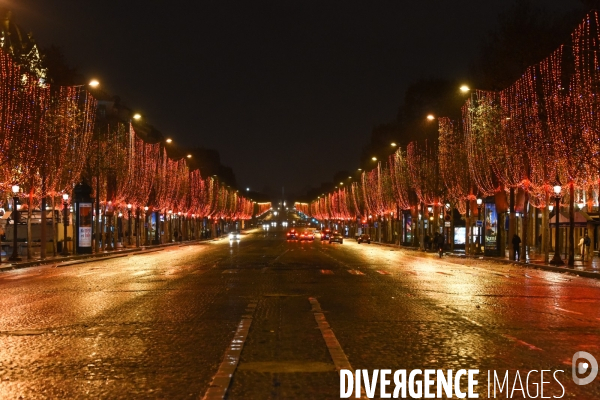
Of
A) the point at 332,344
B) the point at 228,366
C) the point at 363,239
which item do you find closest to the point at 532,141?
the point at 332,344

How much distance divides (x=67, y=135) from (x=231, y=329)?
4033 cm

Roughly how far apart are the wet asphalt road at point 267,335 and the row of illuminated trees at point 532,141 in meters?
14.1

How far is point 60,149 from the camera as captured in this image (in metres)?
50.8

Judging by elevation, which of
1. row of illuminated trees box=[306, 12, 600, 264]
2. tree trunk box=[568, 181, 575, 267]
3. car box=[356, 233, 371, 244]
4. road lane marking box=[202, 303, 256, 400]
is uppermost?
row of illuminated trees box=[306, 12, 600, 264]

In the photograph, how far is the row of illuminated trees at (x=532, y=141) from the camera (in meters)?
36.4

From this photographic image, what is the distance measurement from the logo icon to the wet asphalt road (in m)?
0.13

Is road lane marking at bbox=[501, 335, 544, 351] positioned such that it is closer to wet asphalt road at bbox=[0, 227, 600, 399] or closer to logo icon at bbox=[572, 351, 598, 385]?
wet asphalt road at bbox=[0, 227, 600, 399]

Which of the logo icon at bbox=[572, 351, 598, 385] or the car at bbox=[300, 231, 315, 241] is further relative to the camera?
the car at bbox=[300, 231, 315, 241]

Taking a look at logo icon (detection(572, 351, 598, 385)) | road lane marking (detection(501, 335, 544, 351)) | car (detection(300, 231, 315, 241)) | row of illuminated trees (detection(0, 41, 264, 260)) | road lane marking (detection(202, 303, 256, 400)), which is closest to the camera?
road lane marking (detection(202, 303, 256, 400))

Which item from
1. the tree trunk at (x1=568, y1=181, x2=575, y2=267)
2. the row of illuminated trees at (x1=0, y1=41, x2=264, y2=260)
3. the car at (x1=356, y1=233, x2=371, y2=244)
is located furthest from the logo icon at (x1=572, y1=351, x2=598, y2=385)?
the car at (x1=356, y1=233, x2=371, y2=244)

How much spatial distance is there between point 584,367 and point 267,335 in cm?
524

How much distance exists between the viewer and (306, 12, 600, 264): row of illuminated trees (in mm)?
36406

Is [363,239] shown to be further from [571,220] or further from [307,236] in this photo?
[571,220]

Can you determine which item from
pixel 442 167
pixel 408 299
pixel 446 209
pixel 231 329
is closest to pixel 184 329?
pixel 231 329
